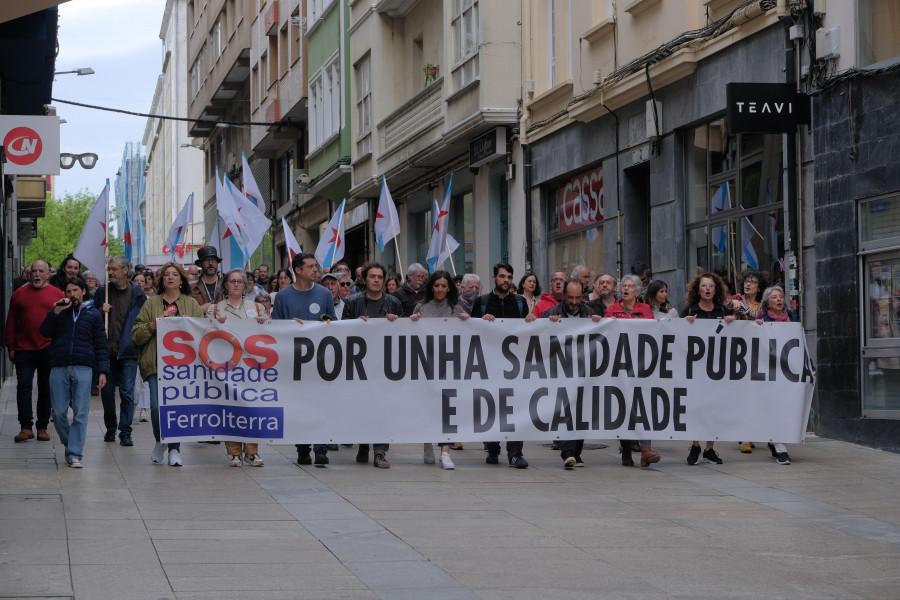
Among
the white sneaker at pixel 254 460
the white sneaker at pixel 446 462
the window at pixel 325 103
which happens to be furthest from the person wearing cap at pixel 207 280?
the window at pixel 325 103

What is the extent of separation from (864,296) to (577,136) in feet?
26.3

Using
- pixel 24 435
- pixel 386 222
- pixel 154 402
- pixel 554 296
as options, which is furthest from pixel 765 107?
pixel 24 435

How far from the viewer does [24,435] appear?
48.3 feet

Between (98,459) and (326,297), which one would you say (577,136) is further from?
(98,459)

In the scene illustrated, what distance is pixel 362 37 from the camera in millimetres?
32406

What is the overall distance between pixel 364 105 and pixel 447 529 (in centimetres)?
2416

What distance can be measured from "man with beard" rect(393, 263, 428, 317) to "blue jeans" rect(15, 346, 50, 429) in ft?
12.2

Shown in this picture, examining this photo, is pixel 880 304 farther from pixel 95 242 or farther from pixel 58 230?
pixel 58 230

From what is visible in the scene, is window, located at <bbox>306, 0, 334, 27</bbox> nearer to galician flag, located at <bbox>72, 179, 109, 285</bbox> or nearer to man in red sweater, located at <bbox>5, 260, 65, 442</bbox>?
galician flag, located at <bbox>72, 179, 109, 285</bbox>

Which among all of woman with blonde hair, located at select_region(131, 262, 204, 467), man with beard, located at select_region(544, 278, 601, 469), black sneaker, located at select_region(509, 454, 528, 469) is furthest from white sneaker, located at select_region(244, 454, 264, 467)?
man with beard, located at select_region(544, 278, 601, 469)

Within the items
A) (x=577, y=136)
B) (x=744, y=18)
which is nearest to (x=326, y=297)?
(x=744, y=18)

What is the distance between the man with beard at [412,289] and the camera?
14914 millimetres

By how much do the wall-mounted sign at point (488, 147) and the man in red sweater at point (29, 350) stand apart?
10999 mm

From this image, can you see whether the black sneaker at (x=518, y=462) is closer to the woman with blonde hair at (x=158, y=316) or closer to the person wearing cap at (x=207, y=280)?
the woman with blonde hair at (x=158, y=316)
